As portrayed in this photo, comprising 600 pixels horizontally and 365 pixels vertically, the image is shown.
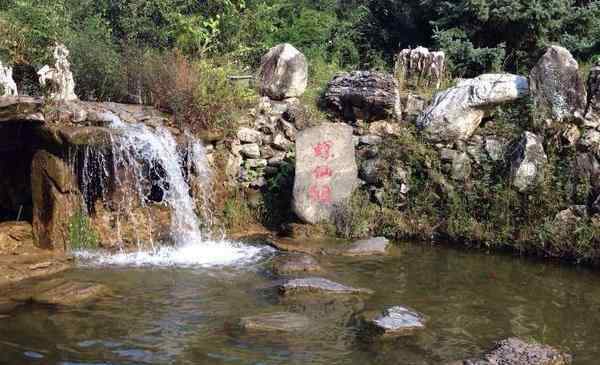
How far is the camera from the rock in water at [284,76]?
11148mm

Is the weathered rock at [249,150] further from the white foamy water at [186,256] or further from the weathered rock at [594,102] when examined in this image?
the weathered rock at [594,102]

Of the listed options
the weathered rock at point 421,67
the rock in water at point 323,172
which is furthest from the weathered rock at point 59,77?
the weathered rock at point 421,67

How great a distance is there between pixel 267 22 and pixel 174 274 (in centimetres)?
744

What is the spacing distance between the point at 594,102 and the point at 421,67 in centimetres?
335

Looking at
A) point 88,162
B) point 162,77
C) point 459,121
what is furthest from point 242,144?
point 459,121

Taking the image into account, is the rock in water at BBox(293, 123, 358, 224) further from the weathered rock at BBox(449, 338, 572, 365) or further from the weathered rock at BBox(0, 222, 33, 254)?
the weathered rock at BBox(449, 338, 572, 365)

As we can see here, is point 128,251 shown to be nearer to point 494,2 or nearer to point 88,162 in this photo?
point 88,162

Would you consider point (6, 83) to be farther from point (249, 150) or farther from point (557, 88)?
point (557, 88)

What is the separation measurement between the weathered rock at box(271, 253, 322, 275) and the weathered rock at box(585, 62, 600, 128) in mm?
4473

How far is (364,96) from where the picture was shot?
10383 mm

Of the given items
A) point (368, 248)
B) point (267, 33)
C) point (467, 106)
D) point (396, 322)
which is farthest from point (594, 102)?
point (267, 33)

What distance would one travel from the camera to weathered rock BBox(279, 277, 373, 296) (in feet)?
21.8

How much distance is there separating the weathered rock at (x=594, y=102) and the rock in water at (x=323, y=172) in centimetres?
335

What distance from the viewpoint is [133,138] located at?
8.70m
